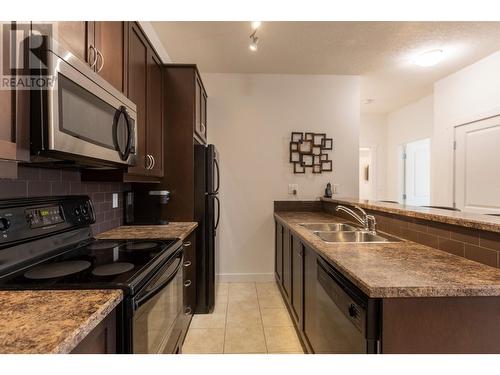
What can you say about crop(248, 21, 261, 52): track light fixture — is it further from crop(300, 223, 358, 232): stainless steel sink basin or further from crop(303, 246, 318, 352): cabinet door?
crop(303, 246, 318, 352): cabinet door

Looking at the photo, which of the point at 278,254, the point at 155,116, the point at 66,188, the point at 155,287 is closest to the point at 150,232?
the point at 66,188

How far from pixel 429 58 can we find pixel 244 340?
3.33m

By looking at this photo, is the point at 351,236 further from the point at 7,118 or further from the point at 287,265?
the point at 7,118

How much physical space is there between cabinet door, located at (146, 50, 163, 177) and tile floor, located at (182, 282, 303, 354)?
136 centimetres

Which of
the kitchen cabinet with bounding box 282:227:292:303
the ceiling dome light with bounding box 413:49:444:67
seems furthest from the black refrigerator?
the ceiling dome light with bounding box 413:49:444:67

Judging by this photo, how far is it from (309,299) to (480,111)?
3015 millimetres

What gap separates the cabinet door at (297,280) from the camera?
2.02 metres

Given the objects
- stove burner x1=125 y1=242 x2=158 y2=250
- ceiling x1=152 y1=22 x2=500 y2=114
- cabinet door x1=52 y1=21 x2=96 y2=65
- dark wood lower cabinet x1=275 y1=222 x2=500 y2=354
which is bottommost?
dark wood lower cabinet x1=275 y1=222 x2=500 y2=354

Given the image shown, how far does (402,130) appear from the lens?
16.2ft

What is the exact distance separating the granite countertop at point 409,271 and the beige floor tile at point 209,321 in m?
1.38

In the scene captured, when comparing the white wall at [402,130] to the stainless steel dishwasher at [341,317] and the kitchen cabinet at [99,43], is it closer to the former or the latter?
the stainless steel dishwasher at [341,317]

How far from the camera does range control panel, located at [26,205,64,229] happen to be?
1.25 metres

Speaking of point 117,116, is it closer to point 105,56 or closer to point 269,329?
point 105,56
